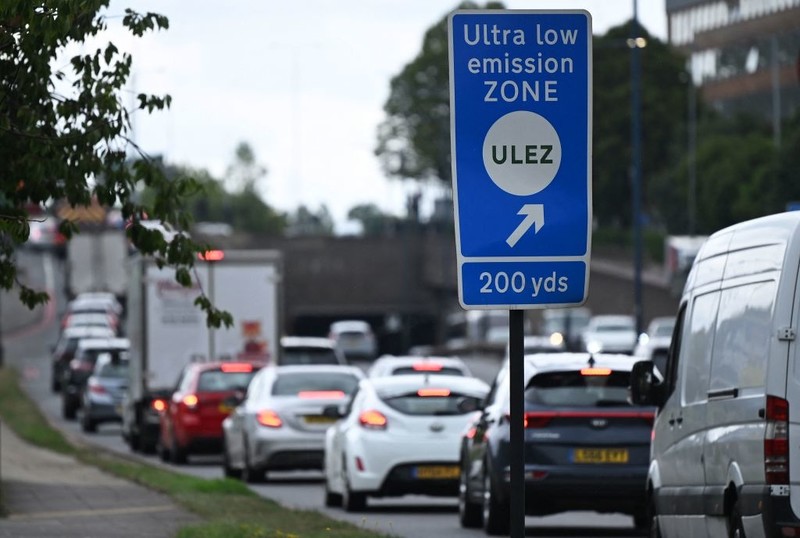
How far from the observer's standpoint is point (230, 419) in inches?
1118

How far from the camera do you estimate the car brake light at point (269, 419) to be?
2650 centimetres

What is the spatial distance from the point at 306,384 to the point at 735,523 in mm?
16142

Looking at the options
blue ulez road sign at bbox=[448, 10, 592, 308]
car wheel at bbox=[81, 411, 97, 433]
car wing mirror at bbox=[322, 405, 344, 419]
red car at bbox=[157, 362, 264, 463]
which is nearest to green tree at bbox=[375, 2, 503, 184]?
car wheel at bbox=[81, 411, 97, 433]

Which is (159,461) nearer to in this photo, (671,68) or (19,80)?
(19,80)

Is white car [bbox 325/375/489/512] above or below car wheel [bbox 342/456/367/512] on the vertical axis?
above

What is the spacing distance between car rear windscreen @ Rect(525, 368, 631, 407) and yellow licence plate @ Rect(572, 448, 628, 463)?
0.36m

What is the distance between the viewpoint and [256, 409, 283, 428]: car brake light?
86.9 feet

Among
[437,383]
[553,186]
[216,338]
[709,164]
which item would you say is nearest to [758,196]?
[709,164]

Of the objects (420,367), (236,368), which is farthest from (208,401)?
(420,367)

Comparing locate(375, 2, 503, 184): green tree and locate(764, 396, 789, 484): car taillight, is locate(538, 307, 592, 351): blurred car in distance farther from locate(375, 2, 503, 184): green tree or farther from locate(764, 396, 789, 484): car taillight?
locate(764, 396, 789, 484): car taillight

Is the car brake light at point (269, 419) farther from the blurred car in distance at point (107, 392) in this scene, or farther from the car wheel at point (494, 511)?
the blurred car in distance at point (107, 392)

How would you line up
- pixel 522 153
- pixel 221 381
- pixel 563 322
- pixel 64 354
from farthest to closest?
pixel 563 322
pixel 64 354
pixel 221 381
pixel 522 153

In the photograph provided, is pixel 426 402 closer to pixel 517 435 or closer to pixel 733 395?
pixel 733 395

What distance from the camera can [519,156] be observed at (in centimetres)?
842
